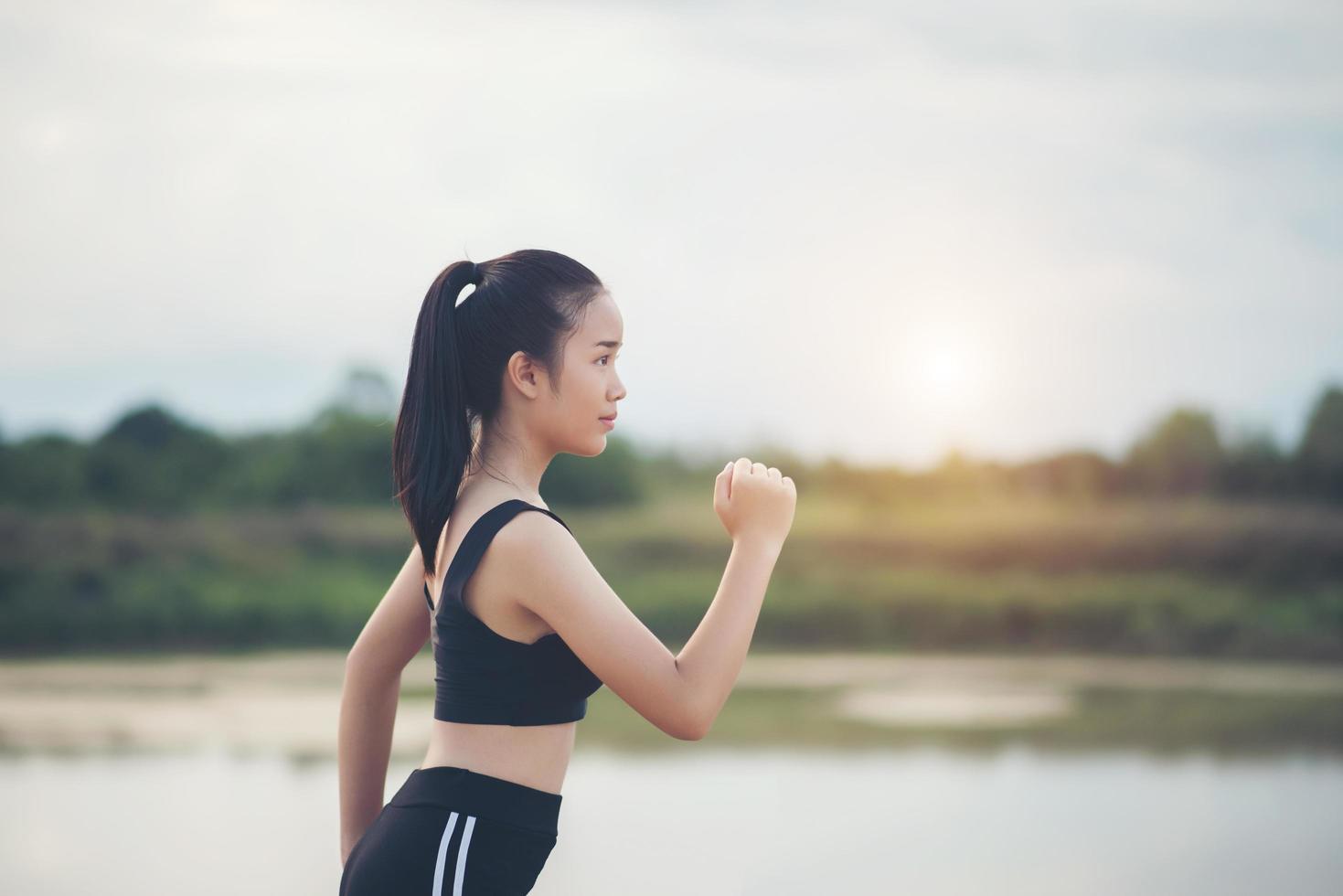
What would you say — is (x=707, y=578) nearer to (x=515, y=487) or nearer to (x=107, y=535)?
(x=107, y=535)

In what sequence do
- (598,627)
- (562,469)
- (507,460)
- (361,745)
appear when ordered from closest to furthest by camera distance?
(598,627) < (507,460) < (361,745) < (562,469)

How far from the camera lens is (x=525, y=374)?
1.05 m

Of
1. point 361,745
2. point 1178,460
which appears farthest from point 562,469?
point 361,745

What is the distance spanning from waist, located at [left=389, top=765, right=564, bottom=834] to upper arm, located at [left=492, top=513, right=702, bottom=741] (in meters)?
0.12

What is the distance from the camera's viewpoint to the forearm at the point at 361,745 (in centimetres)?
116

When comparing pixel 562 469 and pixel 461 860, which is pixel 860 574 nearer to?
pixel 562 469

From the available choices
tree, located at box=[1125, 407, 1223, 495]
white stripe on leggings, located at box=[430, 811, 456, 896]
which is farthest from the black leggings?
tree, located at box=[1125, 407, 1223, 495]

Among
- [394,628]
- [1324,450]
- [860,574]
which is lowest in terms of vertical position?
[860,574]

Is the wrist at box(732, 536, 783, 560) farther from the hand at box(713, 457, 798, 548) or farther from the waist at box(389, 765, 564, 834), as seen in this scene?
the waist at box(389, 765, 564, 834)

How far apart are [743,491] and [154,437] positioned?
631 cm

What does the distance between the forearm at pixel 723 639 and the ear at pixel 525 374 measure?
209 millimetres

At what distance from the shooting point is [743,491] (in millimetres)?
1021

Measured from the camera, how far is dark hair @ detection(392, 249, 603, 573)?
1046mm

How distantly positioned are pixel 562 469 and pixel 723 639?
221 inches
